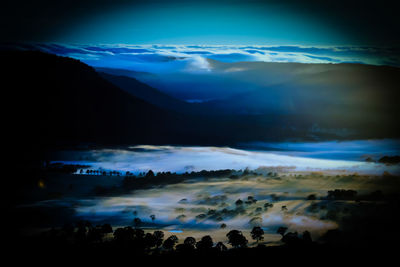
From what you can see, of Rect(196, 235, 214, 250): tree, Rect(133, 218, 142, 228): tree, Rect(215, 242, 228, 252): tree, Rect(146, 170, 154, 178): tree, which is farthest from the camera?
Rect(146, 170, 154, 178): tree

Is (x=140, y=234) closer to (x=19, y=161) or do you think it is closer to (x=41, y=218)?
(x=41, y=218)

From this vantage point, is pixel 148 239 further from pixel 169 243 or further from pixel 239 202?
pixel 239 202

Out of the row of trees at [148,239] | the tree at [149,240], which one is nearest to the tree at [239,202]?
the row of trees at [148,239]

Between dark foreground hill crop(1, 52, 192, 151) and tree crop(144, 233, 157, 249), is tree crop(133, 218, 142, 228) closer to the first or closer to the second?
tree crop(144, 233, 157, 249)

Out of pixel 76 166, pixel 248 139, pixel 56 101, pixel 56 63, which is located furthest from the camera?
pixel 56 63

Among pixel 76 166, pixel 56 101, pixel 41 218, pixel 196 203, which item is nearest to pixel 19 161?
pixel 76 166

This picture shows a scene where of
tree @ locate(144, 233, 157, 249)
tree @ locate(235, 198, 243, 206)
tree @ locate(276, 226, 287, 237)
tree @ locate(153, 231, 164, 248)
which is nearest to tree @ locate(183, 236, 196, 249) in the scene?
tree @ locate(153, 231, 164, 248)
